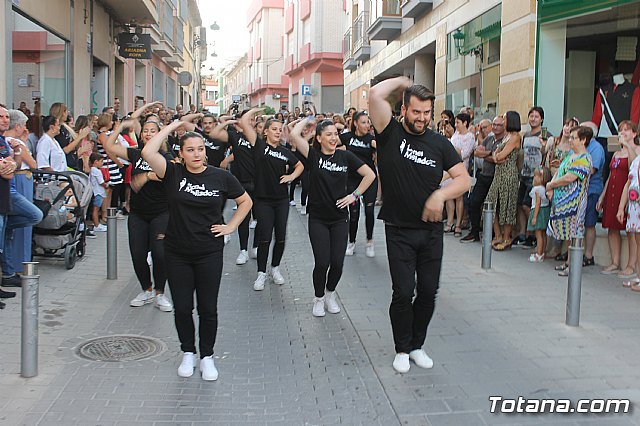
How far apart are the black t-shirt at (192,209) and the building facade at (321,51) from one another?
34.6 metres

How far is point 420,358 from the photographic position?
5500 mm

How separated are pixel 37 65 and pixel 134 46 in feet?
24.0

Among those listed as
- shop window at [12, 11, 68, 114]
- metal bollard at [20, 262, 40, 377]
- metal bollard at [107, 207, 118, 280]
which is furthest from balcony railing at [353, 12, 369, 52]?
metal bollard at [20, 262, 40, 377]

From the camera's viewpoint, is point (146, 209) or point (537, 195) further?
point (537, 195)

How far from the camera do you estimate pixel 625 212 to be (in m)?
8.44

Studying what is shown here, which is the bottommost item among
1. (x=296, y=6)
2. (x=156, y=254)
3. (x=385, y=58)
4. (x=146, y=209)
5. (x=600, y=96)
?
(x=156, y=254)

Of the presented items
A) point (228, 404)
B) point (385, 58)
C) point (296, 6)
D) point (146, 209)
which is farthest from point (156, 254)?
point (296, 6)

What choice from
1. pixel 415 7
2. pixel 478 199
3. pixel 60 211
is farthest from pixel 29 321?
pixel 415 7

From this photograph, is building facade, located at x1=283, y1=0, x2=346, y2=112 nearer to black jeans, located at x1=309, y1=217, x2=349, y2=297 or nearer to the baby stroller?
the baby stroller

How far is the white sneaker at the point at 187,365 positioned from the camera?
531cm

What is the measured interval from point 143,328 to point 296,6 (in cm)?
4591

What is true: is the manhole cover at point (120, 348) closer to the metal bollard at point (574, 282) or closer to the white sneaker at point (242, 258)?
the white sneaker at point (242, 258)

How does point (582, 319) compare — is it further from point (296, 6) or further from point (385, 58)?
point (296, 6)

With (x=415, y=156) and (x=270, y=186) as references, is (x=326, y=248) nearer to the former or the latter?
(x=270, y=186)
